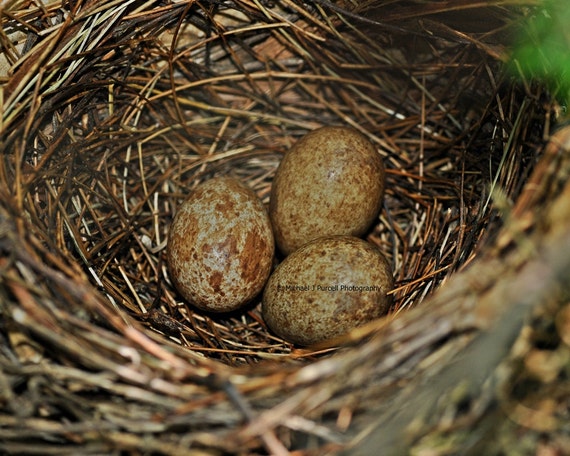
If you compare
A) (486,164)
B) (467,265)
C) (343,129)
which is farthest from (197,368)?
(486,164)

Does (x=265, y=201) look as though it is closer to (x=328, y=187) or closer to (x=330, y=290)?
(x=328, y=187)

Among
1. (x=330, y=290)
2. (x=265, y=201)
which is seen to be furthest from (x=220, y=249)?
(x=265, y=201)

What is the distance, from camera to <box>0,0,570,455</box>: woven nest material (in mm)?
1221

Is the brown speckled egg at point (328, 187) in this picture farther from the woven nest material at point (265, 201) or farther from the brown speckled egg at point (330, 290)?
the woven nest material at point (265, 201)

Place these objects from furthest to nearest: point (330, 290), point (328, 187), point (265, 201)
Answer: point (265, 201), point (328, 187), point (330, 290)

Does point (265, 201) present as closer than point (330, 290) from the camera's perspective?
No

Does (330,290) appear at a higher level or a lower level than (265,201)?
lower

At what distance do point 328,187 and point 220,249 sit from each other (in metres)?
0.41

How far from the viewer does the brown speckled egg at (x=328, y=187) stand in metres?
2.01

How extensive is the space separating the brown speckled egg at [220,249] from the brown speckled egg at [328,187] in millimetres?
102

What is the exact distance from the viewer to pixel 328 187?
2008 millimetres

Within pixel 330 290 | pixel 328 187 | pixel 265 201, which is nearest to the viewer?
pixel 330 290

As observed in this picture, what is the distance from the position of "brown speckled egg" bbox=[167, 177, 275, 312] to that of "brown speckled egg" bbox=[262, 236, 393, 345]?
0.11 m

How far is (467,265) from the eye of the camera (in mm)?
1654
